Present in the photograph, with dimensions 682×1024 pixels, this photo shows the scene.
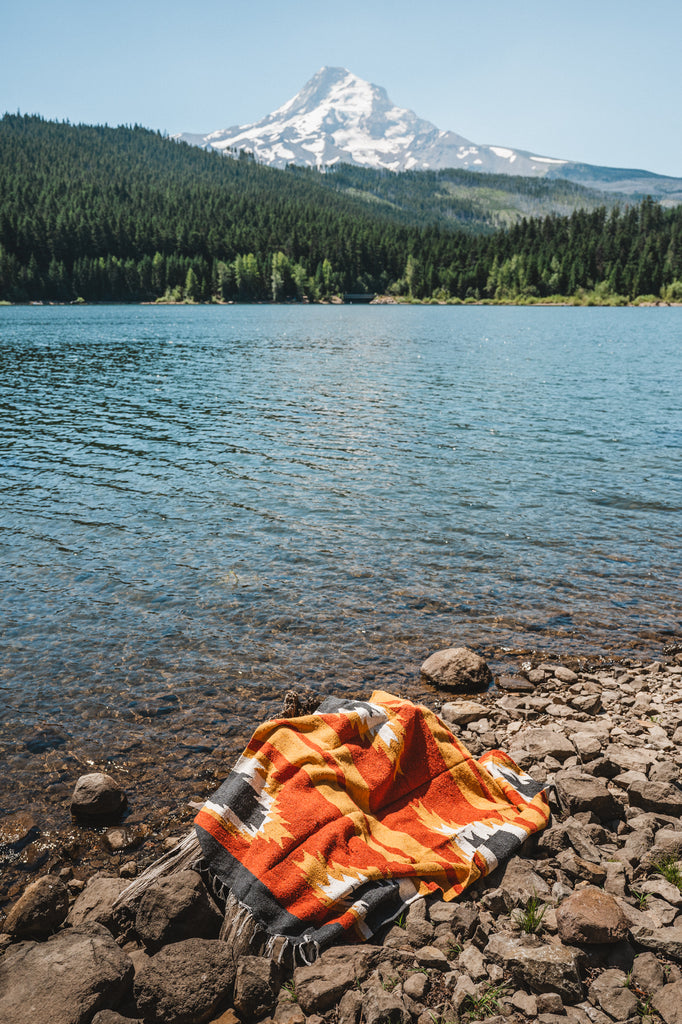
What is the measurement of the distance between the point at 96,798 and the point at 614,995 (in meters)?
5.45

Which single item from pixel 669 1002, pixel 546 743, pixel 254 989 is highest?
pixel 669 1002

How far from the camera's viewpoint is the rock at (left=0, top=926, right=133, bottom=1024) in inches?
185

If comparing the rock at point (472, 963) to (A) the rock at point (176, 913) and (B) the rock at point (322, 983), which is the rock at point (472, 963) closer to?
(B) the rock at point (322, 983)

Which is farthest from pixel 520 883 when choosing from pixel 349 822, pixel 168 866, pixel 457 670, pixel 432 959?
pixel 457 670

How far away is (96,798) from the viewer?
7270 millimetres

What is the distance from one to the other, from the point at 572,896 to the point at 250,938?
268cm

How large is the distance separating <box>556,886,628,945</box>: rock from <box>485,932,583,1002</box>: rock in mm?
184

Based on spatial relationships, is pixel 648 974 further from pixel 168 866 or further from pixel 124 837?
pixel 124 837

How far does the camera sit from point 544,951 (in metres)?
4.79

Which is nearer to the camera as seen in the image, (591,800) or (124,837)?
(591,800)

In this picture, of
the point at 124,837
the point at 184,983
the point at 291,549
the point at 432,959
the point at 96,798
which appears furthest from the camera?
the point at 291,549

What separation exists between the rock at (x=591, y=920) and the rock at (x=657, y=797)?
1767mm

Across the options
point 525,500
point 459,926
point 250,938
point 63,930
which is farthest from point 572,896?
point 525,500

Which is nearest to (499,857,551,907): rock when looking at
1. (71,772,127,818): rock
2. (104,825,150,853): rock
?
(104,825,150,853): rock
